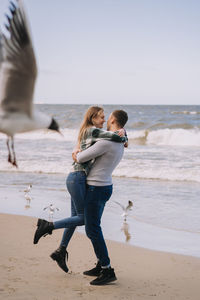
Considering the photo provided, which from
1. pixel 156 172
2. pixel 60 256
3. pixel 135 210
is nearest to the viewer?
pixel 60 256

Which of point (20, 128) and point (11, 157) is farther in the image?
point (11, 157)

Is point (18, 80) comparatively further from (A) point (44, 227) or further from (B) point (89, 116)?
(A) point (44, 227)

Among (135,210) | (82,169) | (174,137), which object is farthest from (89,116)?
(174,137)

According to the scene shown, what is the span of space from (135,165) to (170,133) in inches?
405

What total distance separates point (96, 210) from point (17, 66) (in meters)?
2.85

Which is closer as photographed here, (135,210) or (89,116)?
(89,116)

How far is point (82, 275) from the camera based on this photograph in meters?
4.26

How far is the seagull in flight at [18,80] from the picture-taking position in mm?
917

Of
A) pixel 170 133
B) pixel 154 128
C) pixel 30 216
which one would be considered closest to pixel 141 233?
pixel 30 216

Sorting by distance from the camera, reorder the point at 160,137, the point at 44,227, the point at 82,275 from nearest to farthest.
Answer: the point at 44,227
the point at 82,275
the point at 160,137

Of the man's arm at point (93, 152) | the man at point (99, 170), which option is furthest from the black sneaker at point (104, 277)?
the man's arm at point (93, 152)

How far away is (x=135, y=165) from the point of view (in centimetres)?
1267

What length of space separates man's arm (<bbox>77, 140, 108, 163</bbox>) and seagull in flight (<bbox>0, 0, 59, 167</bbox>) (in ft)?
7.97

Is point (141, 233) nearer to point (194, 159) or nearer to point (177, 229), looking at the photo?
point (177, 229)
